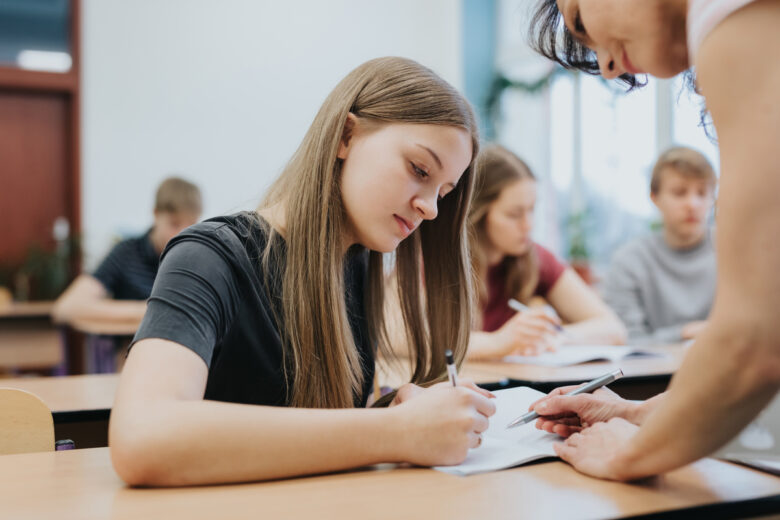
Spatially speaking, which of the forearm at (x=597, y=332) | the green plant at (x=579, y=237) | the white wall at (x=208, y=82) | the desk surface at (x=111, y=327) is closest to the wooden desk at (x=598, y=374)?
the forearm at (x=597, y=332)

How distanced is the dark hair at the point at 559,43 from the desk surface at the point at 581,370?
2.60 feet

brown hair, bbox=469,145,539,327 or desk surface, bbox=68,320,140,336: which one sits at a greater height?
brown hair, bbox=469,145,539,327

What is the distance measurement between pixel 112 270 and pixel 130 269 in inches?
3.2

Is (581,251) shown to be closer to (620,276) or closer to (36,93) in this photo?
(620,276)

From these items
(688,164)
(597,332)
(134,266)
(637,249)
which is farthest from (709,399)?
(134,266)

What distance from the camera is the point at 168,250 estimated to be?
1068 mm

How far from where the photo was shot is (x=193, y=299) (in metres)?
0.97

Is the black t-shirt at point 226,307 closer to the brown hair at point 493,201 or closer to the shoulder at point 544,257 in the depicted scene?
the brown hair at point 493,201

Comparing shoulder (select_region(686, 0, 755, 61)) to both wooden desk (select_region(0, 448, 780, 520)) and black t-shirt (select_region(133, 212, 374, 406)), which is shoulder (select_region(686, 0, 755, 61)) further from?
black t-shirt (select_region(133, 212, 374, 406))

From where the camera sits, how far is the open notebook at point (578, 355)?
195cm

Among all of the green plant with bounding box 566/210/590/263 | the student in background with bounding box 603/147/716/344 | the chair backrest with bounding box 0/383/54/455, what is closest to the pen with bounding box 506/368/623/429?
the chair backrest with bounding box 0/383/54/455

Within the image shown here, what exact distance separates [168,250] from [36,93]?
5.36 metres

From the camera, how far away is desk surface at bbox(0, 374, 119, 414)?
4.95 ft

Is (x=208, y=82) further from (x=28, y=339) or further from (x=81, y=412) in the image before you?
(x=81, y=412)
